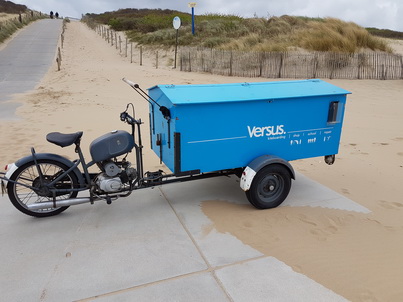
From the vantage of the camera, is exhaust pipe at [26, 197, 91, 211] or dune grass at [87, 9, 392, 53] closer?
exhaust pipe at [26, 197, 91, 211]

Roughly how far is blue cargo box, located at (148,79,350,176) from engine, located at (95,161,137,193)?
1.73 feet

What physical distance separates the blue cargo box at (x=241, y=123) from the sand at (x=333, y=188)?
72 centimetres

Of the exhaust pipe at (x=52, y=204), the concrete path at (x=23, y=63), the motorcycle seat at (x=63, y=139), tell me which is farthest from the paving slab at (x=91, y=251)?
the concrete path at (x=23, y=63)

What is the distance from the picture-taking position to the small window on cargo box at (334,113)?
402cm

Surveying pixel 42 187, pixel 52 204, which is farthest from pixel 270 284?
pixel 42 187

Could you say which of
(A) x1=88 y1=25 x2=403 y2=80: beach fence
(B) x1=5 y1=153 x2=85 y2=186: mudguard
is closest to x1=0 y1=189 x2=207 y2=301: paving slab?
(B) x1=5 y1=153 x2=85 y2=186: mudguard

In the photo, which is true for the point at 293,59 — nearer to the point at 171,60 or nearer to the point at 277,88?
the point at 171,60

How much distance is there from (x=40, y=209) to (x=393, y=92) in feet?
44.3

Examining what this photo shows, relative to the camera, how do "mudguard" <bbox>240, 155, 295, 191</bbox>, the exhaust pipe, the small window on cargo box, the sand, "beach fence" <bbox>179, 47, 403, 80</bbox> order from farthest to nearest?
"beach fence" <bbox>179, 47, 403, 80</bbox>, the small window on cargo box, "mudguard" <bbox>240, 155, 295, 191</bbox>, the exhaust pipe, the sand

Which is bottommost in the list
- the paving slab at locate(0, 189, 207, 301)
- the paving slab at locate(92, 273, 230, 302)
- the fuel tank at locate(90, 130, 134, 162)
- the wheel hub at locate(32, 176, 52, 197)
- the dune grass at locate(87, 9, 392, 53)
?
the paving slab at locate(92, 273, 230, 302)

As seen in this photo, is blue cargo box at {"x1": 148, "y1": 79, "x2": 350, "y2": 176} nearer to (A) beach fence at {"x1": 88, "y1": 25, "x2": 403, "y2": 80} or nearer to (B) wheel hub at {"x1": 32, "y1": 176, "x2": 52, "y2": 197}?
(B) wheel hub at {"x1": 32, "y1": 176, "x2": 52, "y2": 197}

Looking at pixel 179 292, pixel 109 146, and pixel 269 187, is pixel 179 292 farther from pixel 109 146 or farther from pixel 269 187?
pixel 269 187

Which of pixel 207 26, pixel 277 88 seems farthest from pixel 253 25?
pixel 277 88

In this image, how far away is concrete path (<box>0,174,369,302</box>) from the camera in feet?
8.79
